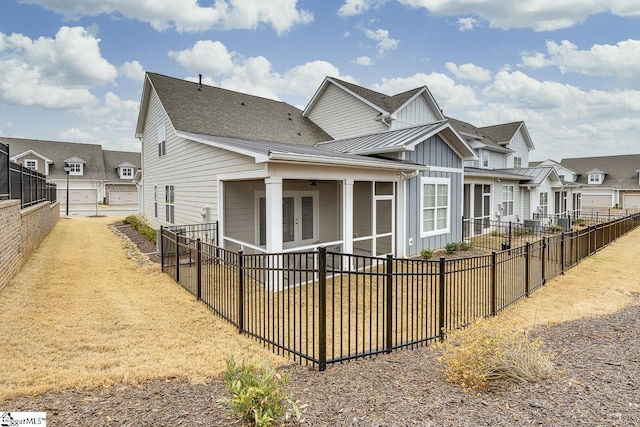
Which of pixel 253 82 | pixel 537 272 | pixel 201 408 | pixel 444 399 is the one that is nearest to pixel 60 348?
pixel 201 408

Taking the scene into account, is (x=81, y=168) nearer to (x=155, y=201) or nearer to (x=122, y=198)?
(x=122, y=198)

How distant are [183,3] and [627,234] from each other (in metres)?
24.0

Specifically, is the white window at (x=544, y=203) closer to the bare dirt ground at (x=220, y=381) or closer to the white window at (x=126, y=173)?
the bare dirt ground at (x=220, y=381)

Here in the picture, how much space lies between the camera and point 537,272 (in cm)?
870

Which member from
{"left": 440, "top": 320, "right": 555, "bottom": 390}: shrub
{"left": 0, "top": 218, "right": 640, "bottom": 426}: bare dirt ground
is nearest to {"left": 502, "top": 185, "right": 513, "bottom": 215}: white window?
{"left": 0, "top": 218, "right": 640, "bottom": 426}: bare dirt ground

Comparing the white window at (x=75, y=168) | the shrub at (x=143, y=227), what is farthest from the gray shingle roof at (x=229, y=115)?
the white window at (x=75, y=168)

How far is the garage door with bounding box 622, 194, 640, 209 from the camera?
3991 cm

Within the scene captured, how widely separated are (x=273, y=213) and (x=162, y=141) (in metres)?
10.5

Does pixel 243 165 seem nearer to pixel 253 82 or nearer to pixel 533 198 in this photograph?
pixel 533 198

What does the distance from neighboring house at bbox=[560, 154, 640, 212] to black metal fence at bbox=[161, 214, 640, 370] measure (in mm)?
38370

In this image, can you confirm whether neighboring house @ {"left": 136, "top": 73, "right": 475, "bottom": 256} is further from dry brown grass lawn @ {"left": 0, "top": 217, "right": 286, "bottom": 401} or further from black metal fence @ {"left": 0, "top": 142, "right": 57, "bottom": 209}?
black metal fence @ {"left": 0, "top": 142, "right": 57, "bottom": 209}

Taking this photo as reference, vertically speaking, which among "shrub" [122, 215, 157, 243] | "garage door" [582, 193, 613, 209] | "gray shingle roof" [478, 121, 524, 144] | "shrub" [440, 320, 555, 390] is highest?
"gray shingle roof" [478, 121, 524, 144]

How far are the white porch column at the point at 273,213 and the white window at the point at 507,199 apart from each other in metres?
16.5

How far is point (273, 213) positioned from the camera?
7.91 meters
